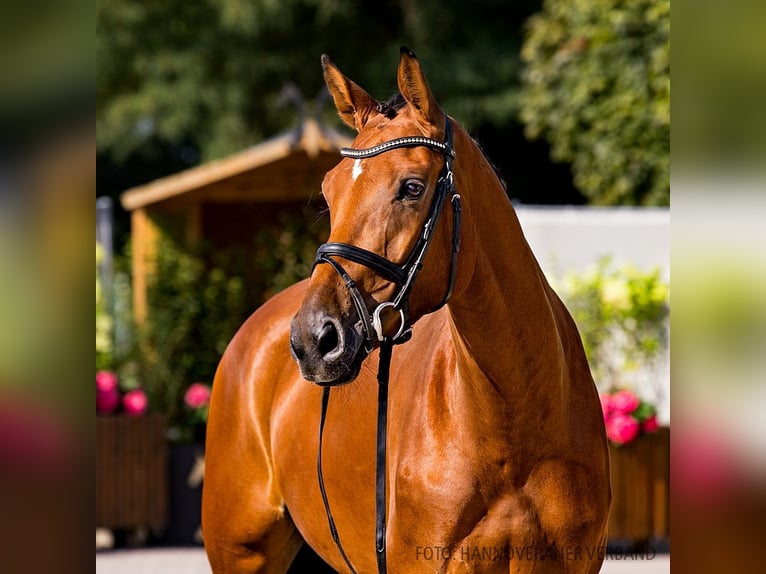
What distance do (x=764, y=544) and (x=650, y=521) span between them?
5.92 meters

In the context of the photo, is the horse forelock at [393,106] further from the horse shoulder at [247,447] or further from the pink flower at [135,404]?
the pink flower at [135,404]

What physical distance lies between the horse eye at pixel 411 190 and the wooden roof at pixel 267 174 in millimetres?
5669

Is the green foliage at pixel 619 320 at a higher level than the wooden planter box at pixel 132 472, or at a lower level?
higher

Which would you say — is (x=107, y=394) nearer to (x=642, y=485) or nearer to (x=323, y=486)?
(x=642, y=485)

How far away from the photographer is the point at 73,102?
1.12m

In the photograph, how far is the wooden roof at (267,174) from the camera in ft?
27.0

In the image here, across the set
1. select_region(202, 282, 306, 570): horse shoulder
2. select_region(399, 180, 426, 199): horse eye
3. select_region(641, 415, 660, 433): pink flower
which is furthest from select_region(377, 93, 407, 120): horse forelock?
select_region(641, 415, 660, 433): pink flower

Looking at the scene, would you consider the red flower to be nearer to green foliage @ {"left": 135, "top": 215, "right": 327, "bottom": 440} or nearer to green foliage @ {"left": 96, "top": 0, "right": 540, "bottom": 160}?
green foliage @ {"left": 135, "top": 215, "right": 327, "bottom": 440}

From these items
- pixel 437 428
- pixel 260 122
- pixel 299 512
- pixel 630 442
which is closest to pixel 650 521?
pixel 630 442

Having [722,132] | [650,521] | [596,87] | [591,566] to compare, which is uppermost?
[596,87]

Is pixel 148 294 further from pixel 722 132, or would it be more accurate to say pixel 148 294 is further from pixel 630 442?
pixel 722 132

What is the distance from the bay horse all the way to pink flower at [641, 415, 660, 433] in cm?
415

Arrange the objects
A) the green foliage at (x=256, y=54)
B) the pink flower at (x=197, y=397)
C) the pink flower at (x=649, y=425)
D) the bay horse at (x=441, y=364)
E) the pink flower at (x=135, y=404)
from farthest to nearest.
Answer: the green foliage at (x=256, y=54)
the pink flower at (x=197, y=397)
the pink flower at (x=135, y=404)
the pink flower at (x=649, y=425)
the bay horse at (x=441, y=364)

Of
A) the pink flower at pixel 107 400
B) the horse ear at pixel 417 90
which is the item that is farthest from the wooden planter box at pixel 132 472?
the horse ear at pixel 417 90
